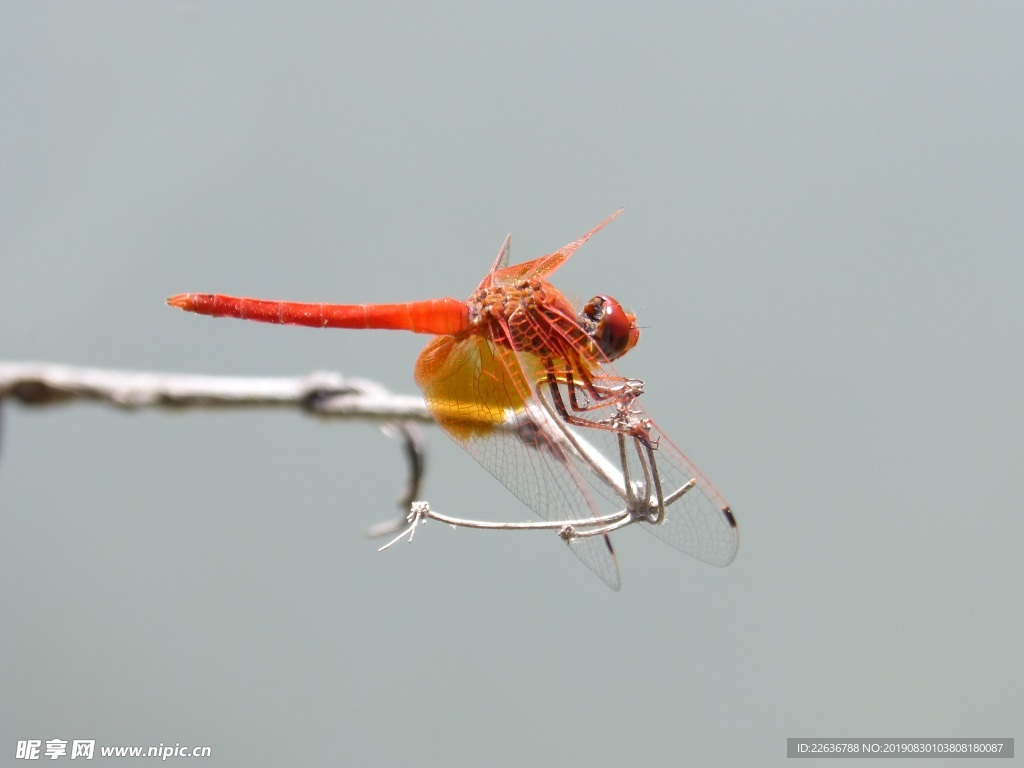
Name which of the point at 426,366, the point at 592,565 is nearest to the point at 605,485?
the point at 592,565

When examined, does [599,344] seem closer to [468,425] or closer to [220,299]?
[468,425]

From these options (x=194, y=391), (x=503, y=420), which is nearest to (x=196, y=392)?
(x=194, y=391)

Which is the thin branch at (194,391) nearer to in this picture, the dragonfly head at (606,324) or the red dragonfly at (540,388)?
the red dragonfly at (540,388)

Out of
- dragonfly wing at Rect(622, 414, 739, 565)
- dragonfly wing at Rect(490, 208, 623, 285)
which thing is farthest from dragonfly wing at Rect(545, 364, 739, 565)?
dragonfly wing at Rect(490, 208, 623, 285)

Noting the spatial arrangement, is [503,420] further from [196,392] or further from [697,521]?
[196,392]

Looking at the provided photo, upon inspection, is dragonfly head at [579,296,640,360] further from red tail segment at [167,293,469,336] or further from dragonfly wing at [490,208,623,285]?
red tail segment at [167,293,469,336]

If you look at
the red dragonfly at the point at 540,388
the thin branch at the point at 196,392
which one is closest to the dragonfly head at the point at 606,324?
the red dragonfly at the point at 540,388
